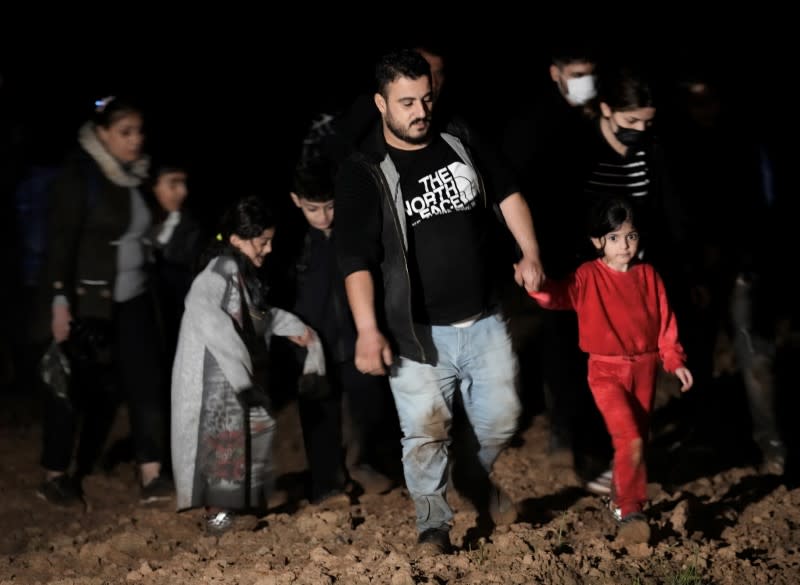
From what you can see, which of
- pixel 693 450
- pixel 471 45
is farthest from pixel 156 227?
pixel 471 45

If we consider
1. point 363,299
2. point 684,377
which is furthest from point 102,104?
point 684,377

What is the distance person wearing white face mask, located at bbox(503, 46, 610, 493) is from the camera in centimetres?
589

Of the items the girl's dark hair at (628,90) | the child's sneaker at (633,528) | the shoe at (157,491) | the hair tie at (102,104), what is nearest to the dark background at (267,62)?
the hair tie at (102,104)

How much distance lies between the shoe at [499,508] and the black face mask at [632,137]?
188 centimetres

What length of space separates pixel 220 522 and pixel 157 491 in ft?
2.72

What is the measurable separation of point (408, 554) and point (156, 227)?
2.45 m

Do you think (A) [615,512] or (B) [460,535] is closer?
(A) [615,512]

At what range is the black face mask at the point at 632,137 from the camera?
5629mm

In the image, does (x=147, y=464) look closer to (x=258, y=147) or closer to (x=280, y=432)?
(x=280, y=432)

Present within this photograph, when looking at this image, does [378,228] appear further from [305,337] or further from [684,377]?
[684,377]

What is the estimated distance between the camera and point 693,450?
6.65 metres

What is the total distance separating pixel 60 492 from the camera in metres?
6.34

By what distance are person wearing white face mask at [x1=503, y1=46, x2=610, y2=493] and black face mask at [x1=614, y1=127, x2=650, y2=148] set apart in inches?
8.4

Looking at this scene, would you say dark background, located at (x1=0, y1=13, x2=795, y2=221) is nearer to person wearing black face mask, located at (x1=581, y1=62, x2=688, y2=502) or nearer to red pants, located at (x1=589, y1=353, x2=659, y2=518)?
person wearing black face mask, located at (x1=581, y1=62, x2=688, y2=502)
